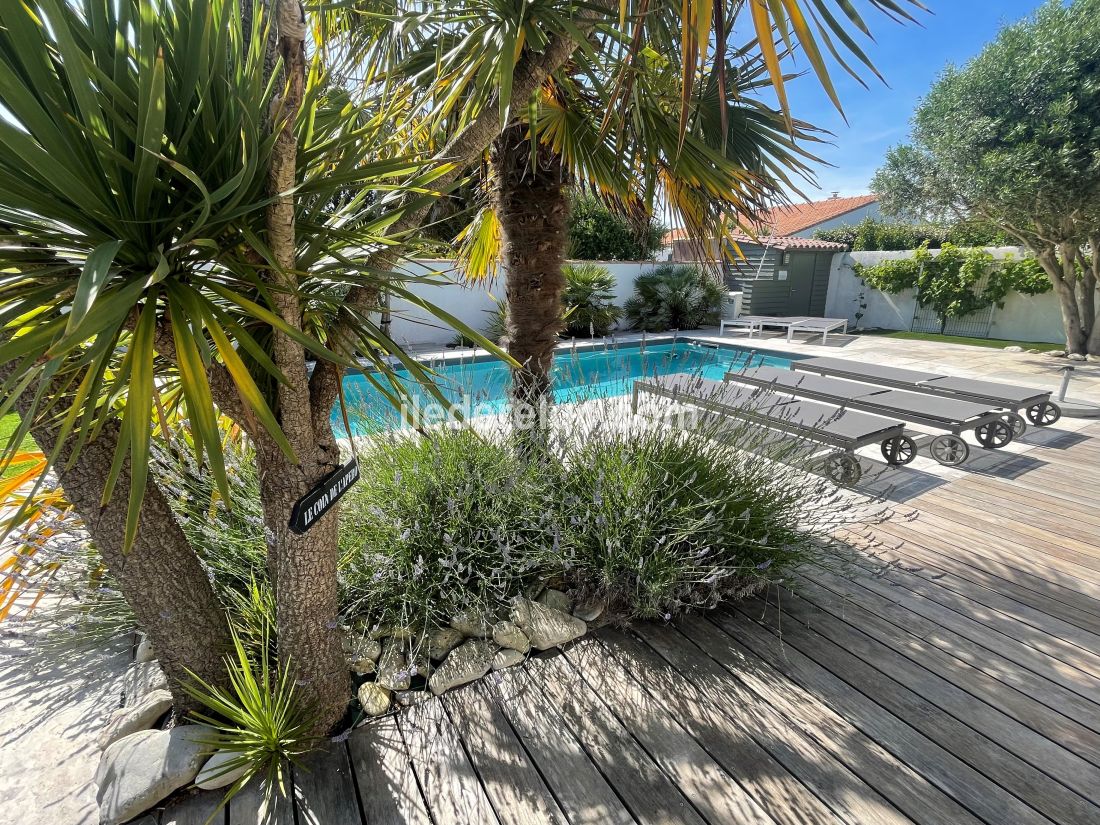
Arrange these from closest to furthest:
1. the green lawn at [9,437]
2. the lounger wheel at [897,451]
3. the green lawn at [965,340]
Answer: the green lawn at [9,437]
the lounger wheel at [897,451]
the green lawn at [965,340]

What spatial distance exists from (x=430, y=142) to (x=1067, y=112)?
1141 centimetres

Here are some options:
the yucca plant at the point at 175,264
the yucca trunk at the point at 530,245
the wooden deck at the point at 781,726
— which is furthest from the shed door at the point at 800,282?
the yucca plant at the point at 175,264

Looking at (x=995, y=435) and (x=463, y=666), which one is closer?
(x=463, y=666)

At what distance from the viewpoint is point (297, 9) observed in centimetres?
106

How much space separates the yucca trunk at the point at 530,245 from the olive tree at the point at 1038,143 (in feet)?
32.7

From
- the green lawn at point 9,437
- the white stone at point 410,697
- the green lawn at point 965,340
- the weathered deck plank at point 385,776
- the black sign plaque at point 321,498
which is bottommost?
the weathered deck plank at point 385,776

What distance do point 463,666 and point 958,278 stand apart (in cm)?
1628

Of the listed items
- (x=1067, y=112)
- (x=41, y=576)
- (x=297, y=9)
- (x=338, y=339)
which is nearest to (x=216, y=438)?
→ (x=338, y=339)

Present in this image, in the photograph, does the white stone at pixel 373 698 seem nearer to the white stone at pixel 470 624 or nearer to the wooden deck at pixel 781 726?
the wooden deck at pixel 781 726

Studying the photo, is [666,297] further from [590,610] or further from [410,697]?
[410,697]

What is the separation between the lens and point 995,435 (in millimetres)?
4691

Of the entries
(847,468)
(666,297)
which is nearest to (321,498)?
(847,468)

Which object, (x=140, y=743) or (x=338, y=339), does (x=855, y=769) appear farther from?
(x=140, y=743)

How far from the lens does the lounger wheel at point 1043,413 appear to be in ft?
17.2
